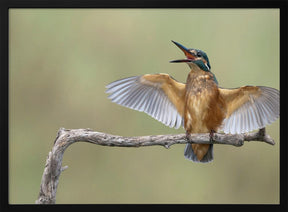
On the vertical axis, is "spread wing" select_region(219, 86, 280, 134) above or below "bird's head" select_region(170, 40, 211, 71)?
below

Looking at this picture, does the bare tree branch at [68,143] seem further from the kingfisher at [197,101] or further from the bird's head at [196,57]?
the bird's head at [196,57]

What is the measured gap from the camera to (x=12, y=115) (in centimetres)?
223

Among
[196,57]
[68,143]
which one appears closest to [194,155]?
[196,57]

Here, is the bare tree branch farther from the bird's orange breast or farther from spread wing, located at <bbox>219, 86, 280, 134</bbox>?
the bird's orange breast

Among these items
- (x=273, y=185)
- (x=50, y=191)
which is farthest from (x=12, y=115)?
(x=273, y=185)

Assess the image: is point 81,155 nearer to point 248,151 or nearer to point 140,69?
point 140,69

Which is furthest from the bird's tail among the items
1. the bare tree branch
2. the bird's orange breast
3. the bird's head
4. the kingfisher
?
the bird's head

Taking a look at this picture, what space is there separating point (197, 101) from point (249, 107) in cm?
29

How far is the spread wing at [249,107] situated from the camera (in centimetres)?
225

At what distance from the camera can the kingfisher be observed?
231cm
